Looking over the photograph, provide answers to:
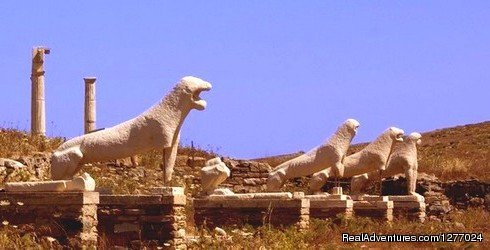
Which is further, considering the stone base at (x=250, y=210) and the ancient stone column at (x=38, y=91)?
the ancient stone column at (x=38, y=91)

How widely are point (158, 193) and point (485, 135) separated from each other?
3816 centimetres

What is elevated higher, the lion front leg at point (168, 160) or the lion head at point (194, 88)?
the lion head at point (194, 88)

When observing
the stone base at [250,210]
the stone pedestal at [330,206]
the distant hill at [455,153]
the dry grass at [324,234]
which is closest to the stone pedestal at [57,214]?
the dry grass at [324,234]

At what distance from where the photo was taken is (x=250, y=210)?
17859mm

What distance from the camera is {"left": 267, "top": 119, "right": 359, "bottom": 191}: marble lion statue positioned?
2088 cm

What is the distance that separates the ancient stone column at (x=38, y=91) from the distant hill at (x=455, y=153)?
9.25 metres

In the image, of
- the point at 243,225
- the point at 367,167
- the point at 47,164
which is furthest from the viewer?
the point at 367,167

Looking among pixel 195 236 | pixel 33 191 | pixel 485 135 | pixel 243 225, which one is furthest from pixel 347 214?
pixel 485 135

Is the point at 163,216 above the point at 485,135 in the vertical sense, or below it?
below

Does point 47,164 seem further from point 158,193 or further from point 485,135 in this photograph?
point 485,135

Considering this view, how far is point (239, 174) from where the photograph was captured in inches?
1011

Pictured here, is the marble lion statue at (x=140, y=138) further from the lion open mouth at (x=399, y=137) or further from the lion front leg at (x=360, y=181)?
the lion front leg at (x=360, y=181)

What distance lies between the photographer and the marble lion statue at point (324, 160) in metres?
20.9

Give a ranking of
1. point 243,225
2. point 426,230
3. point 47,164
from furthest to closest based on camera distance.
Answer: point 47,164
point 426,230
point 243,225
